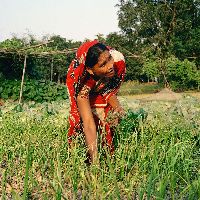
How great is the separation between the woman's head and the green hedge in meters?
14.2

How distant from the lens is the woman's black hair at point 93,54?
10.7 feet

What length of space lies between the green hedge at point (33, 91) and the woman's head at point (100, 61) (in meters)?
14.2

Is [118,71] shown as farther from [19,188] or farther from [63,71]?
[63,71]

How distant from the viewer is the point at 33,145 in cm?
312

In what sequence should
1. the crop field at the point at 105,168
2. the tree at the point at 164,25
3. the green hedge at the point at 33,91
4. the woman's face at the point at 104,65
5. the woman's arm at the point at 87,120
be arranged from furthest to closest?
the tree at the point at 164,25
the green hedge at the point at 33,91
the woman's arm at the point at 87,120
the woman's face at the point at 104,65
the crop field at the point at 105,168

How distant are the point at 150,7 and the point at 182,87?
9.61 m

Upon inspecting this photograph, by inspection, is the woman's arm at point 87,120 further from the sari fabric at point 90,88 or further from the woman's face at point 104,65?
the woman's face at point 104,65

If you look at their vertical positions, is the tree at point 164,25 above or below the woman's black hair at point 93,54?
above

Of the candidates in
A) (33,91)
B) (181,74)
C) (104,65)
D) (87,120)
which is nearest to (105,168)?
(87,120)

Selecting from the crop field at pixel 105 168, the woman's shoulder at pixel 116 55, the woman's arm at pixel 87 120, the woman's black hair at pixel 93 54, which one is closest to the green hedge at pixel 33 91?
the crop field at pixel 105 168

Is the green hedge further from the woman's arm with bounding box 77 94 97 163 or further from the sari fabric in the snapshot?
the woman's arm with bounding box 77 94 97 163

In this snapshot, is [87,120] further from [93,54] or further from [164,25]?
[164,25]

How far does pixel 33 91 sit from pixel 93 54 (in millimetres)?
14418

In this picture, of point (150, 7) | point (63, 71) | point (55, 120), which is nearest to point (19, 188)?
point (55, 120)
